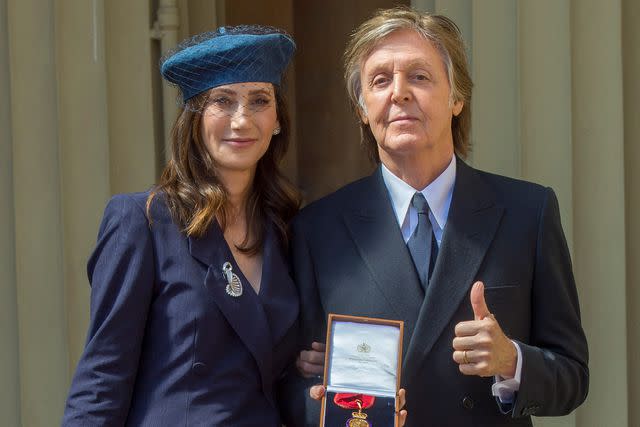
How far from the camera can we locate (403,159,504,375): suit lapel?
3129 millimetres

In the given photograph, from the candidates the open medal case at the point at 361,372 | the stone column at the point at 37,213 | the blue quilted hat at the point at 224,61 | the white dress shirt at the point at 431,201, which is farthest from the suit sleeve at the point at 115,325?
the stone column at the point at 37,213

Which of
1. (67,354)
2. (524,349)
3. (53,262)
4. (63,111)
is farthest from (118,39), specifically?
(524,349)

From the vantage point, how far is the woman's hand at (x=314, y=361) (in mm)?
3229

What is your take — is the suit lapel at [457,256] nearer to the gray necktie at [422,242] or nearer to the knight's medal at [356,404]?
the gray necktie at [422,242]

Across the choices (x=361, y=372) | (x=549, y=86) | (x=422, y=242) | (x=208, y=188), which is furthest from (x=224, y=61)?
(x=549, y=86)

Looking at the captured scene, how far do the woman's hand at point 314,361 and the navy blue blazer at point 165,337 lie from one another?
0.31ft

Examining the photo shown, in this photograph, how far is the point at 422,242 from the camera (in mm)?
3271

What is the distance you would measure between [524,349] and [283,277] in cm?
72

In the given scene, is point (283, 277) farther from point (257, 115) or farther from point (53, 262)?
point (53, 262)

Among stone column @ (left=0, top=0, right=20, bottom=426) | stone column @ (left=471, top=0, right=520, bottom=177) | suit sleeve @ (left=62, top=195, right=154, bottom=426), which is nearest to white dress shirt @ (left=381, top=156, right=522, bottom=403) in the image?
suit sleeve @ (left=62, top=195, right=154, bottom=426)

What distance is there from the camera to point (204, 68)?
3289 mm

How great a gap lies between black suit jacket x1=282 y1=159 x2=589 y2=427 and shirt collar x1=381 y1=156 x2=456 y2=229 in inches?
1.1

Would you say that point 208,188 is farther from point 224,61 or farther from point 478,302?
point 478,302

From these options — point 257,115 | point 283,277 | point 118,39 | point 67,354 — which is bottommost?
point 67,354
